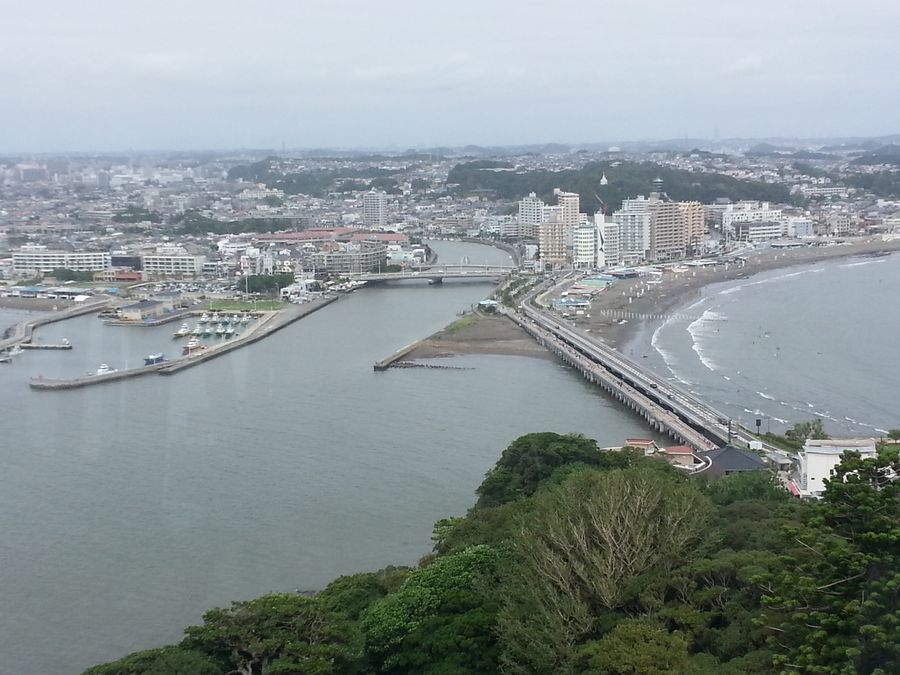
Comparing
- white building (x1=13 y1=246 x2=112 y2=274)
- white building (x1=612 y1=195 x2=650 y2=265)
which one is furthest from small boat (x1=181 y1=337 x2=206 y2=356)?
white building (x1=612 y1=195 x2=650 y2=265)

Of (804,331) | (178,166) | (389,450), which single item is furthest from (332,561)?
(178,166)

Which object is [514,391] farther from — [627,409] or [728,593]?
[728,593]

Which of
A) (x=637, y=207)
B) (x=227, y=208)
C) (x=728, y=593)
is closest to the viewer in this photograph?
(x=728, y=593)

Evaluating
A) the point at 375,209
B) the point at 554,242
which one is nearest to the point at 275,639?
the point at 554,242

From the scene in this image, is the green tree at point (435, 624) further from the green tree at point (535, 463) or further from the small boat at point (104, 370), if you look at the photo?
the small boat at point (104, 370)

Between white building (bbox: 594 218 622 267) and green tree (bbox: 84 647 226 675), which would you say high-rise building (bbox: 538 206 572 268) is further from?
green tree (bbox: 84 647 226 675)

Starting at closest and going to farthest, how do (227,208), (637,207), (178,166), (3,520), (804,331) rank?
1. (3,520)
2. (804,331)
3. (637,207)
4. (227,208)
5. (178,166)
